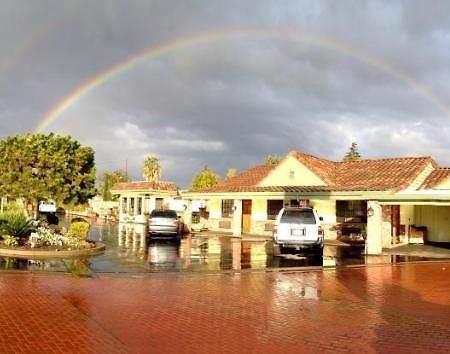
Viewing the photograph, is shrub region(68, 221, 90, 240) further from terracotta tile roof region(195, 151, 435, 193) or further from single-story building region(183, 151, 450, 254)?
terracotta tile roof region(195, 151, 435, 193)

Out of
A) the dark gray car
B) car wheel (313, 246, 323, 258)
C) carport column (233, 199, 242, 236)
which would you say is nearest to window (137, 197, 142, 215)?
carport column (233, 199, 242, 236)

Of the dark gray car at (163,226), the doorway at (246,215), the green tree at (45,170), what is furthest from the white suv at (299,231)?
the doorway at (246,215)

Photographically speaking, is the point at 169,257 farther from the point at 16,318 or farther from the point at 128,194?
the point at 128,194

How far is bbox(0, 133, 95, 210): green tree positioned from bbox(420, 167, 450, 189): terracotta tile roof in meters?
17.5

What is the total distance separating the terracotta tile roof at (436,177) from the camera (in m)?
25.0

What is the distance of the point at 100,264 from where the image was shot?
15375 millimetres

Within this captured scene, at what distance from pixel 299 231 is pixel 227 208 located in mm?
15501

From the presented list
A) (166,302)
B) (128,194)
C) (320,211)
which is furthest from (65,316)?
(128,194)

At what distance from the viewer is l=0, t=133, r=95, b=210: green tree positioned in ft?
74.4

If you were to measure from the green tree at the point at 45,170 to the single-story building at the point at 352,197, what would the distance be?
984 cm

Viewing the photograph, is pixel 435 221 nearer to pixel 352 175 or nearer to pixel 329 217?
pixel 329 217

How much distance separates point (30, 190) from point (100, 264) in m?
9.15

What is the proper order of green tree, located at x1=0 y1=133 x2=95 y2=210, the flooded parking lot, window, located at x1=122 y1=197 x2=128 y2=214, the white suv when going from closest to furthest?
the flooded parking lot < the white suv < green tree, located at x1=0 y1=133 x2=95 y2=210 < window, located at x1=122 y1=197 x2=128 y2=214

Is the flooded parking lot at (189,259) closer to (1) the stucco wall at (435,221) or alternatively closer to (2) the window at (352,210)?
(2) the window at (352,210)
